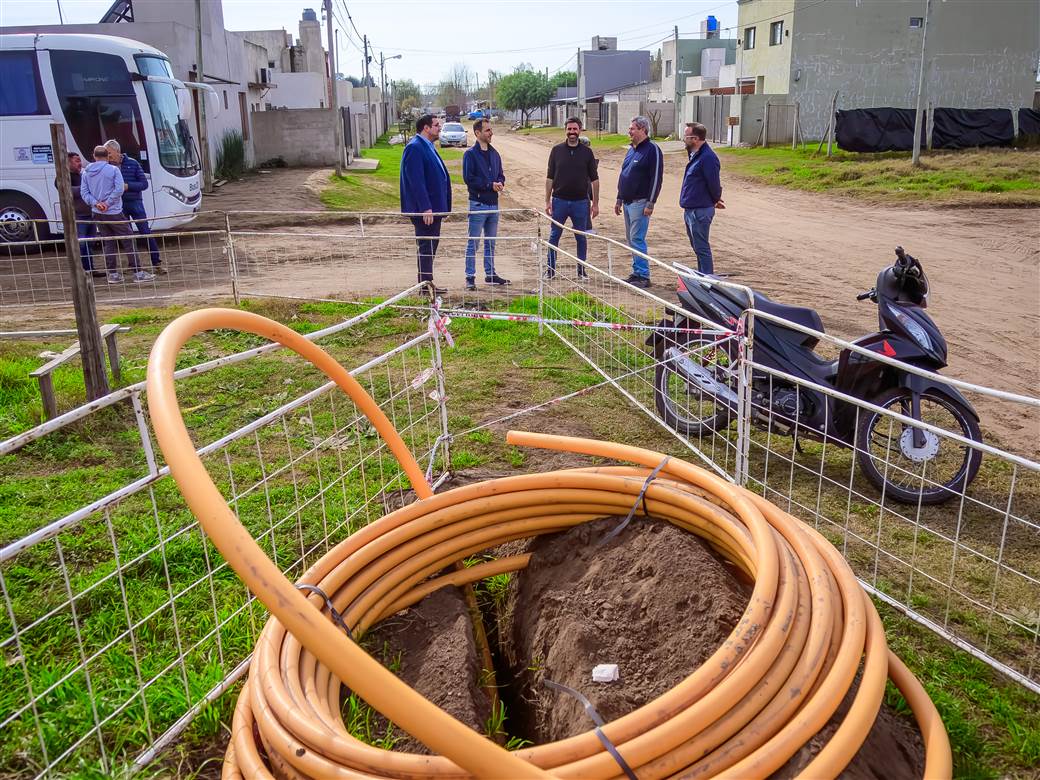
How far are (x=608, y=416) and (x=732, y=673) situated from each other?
3.70 m

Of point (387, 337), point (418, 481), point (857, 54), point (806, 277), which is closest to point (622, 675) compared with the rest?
point (418, 481)

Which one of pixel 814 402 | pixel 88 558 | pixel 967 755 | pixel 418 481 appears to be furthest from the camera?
pixel 814 402

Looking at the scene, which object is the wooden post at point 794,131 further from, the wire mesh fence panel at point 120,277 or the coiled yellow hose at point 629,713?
the coiled yellow hose at point 629,713

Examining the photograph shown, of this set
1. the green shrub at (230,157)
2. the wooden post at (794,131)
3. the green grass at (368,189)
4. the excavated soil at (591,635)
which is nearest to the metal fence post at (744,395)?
the excavated soil at (591,635)

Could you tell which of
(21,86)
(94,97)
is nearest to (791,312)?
(94,97)

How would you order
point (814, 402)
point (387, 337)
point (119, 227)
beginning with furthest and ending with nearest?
1. point (119, 227)
2. point (387, 337)
3. point (814, 402)

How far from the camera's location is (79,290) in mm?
5703

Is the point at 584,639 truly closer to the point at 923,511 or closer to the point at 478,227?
the point at 923,511

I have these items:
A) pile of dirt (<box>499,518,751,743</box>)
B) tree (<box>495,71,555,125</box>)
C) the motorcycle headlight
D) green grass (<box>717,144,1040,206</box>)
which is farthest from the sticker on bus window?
tree (<box>495,71,555,125</box>)

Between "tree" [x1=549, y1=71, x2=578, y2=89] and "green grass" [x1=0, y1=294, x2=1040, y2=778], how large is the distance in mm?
91920

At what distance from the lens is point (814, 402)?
4.85 m

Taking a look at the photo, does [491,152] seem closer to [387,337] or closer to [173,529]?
[387,337]

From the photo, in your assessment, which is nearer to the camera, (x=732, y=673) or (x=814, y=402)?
(x=732, y=673)

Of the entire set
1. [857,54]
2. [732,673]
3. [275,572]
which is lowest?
[732,673]
